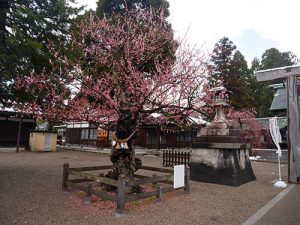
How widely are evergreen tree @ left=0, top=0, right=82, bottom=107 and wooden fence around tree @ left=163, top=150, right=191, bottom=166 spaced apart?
877 cm

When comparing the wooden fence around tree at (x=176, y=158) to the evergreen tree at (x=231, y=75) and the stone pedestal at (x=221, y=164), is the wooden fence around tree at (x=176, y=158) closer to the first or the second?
the stone pedestal at (x=221, y=164)

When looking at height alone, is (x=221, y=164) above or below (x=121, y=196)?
above

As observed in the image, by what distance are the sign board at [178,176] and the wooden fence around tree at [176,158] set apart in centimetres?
624

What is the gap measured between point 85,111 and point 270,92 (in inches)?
1388

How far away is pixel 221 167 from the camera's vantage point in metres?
10.2

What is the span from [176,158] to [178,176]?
7130 millimetres

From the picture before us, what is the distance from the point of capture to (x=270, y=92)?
119ft

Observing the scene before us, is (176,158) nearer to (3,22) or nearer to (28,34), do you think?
(28,34)

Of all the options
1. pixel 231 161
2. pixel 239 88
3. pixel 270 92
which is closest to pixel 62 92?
pixel 231 161

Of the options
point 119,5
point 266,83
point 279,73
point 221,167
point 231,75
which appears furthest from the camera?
point 266,83

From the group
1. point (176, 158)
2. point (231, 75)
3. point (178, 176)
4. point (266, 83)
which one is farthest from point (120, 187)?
point (266, 83)

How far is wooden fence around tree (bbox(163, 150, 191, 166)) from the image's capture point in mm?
13922

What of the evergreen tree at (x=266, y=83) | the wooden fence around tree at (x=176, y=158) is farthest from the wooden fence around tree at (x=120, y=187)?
the evergreen tree at (x=266, y=83)

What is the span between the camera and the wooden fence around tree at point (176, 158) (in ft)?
45.7
